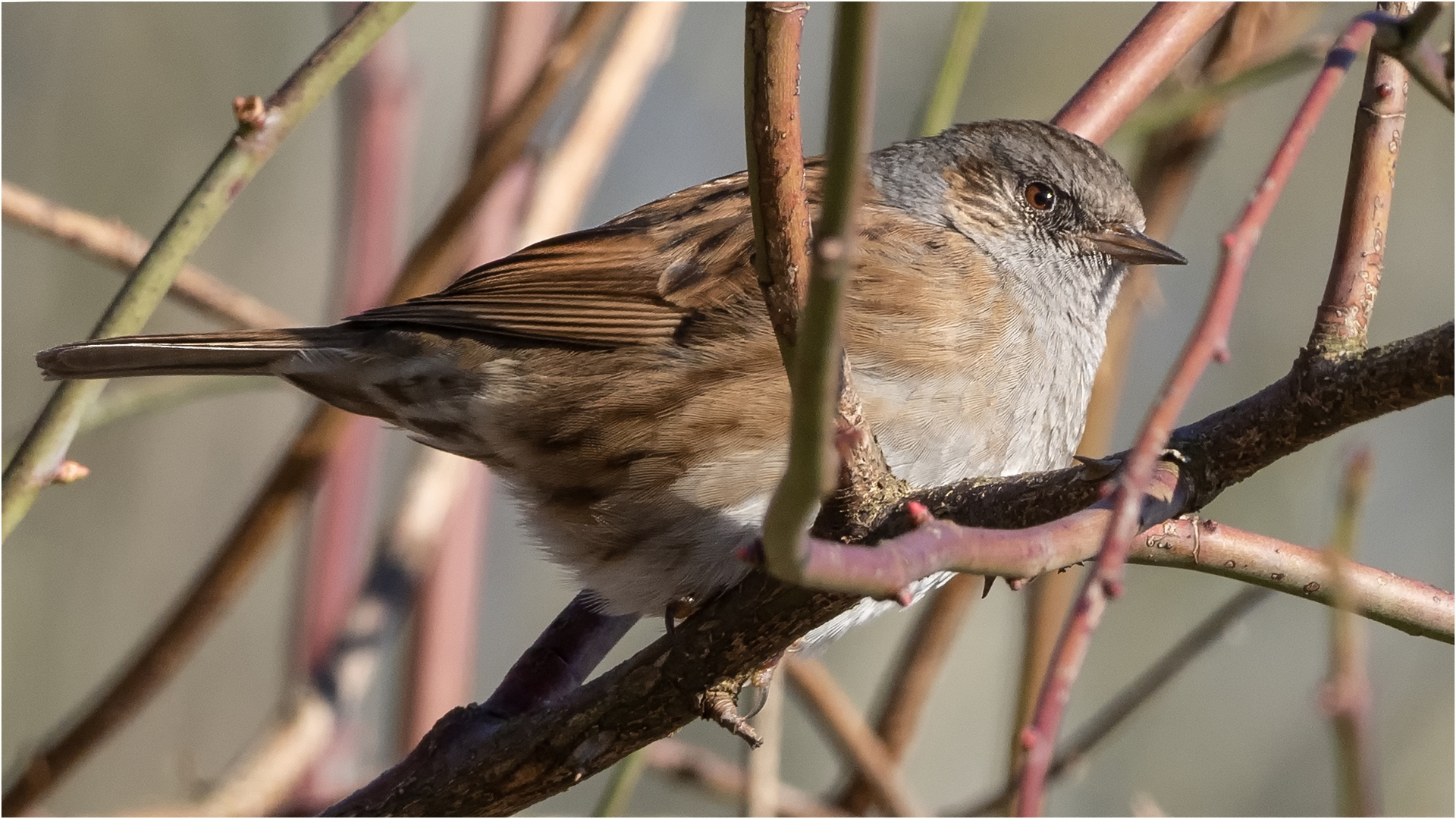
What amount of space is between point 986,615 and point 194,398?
3554mm

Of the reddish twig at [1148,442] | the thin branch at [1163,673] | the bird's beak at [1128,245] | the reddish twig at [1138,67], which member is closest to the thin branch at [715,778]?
the thin branch at [1163,673]

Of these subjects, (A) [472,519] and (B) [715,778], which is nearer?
(B) [715,778]

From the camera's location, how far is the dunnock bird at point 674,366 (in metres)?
2.46

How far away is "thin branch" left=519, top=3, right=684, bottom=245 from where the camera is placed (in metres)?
3.28

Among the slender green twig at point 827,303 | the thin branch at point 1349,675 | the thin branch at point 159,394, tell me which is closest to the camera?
the slender green twig at point 827,303

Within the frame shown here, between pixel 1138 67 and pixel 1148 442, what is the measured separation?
1839 mm

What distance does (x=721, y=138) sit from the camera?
4938 millimetres

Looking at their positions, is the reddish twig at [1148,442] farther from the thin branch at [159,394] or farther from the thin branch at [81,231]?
the thin branch at [159,394]

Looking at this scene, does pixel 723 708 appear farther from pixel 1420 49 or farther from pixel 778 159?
pixel 1420 49

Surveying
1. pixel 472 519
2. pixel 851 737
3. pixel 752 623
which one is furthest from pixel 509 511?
pixel 752 623

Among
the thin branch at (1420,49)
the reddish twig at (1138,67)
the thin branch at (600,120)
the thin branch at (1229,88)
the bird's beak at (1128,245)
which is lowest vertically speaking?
the thin branch at (1420,49)

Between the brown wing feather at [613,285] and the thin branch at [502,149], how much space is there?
0.57 feet

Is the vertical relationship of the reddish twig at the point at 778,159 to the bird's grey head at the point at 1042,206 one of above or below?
below

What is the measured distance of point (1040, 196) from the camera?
315 cm
